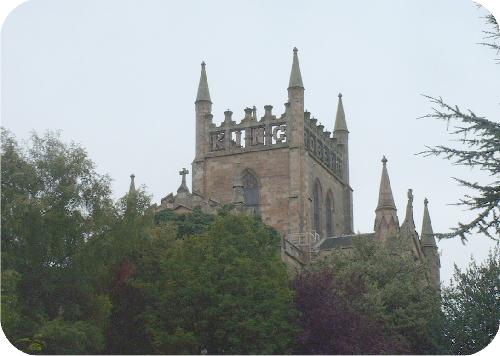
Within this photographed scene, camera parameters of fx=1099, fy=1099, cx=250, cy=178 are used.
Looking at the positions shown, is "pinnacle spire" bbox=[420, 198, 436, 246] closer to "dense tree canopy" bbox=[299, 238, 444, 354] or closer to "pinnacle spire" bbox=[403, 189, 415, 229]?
"pinnacle spire" bbox=[403, 189, 415, 229]

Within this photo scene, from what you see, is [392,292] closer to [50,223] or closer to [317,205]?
[50,223]

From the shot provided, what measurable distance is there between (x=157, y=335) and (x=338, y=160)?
143 feet

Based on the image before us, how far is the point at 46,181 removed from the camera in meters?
→ 36.7

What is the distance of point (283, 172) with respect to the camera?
71.5 m

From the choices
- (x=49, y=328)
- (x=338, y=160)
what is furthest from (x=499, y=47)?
(x=338, y=160)

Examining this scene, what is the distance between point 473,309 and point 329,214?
107ft

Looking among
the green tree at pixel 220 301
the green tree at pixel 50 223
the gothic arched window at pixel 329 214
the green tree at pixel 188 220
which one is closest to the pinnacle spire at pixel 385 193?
the gothic arched window at pixel 329 214

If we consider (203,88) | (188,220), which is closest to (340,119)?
(203,88)

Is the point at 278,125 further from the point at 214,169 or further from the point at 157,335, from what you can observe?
the point at 157,335

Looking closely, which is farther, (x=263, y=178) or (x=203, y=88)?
(x=203, y=88)

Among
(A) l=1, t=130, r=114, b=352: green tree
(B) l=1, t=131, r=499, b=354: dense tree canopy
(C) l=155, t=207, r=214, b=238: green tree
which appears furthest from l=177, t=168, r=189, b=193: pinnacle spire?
(A) l=1, t=130, r=114, b=352: green tree

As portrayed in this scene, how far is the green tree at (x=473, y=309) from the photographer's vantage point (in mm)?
42500

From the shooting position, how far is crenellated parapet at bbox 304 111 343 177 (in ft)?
242

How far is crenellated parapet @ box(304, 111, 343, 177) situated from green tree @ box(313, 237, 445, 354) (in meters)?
19.1
